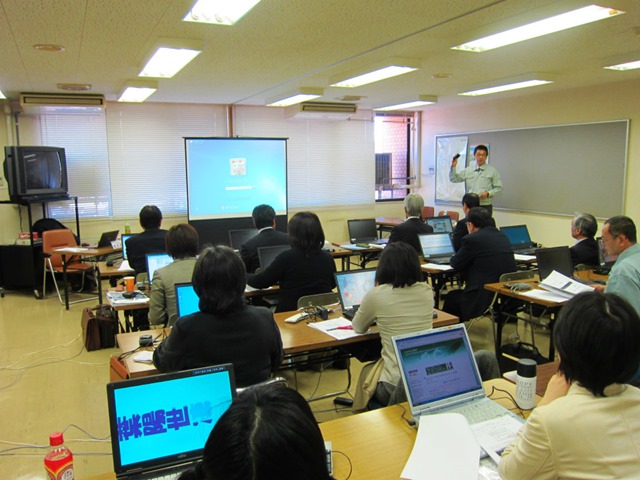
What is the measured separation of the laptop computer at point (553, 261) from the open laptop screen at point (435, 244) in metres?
1.51

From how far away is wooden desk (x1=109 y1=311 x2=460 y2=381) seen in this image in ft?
8.59

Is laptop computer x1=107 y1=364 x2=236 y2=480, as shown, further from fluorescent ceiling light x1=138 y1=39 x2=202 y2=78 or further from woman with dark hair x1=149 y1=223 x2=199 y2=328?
fluorescent ceiling light x1=138 y1=39 x2=202 y2=78

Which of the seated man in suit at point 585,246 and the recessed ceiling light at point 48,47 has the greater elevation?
the recessed ceiling light at point 48,47

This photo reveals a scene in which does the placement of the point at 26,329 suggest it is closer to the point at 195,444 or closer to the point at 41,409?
the point at 41,409

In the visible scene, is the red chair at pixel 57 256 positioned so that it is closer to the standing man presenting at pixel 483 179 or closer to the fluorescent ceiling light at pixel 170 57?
the fluorescent ceiling light at pixel 170 57

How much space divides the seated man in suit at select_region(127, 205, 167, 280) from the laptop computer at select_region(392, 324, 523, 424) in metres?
3.50

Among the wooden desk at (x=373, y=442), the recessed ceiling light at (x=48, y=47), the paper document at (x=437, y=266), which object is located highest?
the recessed ceiling light at (x=48, y=47)

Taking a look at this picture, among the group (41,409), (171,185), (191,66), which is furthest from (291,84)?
(41,409)

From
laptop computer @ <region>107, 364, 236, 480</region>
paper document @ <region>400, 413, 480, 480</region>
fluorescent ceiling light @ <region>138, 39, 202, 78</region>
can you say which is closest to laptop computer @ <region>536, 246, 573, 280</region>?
paper document @ <region>400, 413, 480, 480</region>

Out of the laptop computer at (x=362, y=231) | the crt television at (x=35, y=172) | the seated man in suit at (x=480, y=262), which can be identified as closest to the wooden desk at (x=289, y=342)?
the seated man in suit at (x=480, y=262)

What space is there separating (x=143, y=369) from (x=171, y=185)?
605cm

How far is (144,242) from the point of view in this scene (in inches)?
189

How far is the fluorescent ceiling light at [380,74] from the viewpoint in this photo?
4879 millimetres

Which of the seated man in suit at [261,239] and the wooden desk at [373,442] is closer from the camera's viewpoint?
the wooden desk at [373,442]
